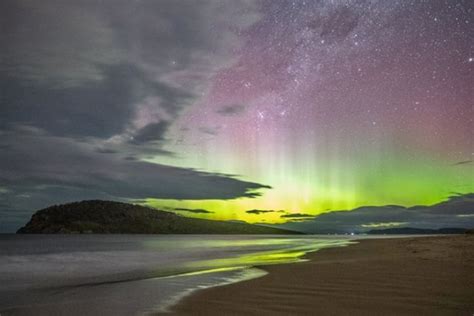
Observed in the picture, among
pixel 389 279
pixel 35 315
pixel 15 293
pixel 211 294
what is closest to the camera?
pixel 35 315

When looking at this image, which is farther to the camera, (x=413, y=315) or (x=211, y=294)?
(x=211, y=294)

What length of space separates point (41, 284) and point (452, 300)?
17.1m

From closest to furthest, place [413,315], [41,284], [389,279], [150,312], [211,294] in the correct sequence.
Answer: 1. [413,315]
2. [150,312]
3. [211,294]
4. [389,279]
5. [41,284]

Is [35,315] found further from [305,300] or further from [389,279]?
[389,279]

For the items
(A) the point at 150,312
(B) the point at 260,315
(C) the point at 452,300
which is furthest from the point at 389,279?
(A) the point at 150,312

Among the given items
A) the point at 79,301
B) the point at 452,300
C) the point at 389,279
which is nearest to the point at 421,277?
the point at 389,279

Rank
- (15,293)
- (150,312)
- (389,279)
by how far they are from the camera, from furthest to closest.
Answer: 1. (15,293)
2. (389,279)
3. (150,312)

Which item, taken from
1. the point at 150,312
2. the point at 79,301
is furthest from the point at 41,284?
the point at 150,312

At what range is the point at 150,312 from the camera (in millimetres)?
9117

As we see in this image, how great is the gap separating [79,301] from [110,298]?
2.83ft

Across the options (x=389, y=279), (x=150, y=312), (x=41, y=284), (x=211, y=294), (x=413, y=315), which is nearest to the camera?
(x=413, y=315)

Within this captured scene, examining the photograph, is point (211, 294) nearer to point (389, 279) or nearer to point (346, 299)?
point (346, 299)

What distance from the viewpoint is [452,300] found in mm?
9242

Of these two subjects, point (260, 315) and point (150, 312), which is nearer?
point (260, 315)
